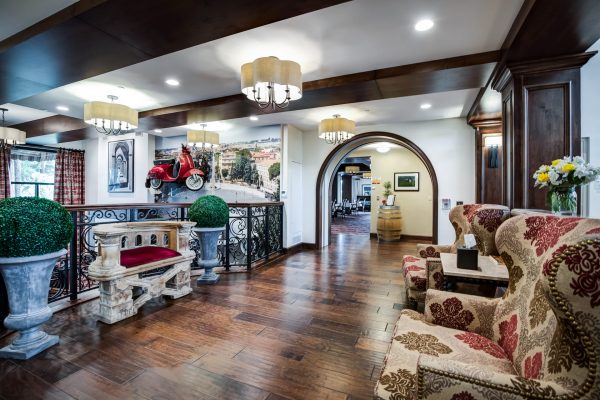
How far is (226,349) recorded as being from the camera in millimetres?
2137

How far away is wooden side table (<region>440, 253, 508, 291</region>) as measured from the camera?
6.40ft

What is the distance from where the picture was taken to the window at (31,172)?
22.7 ft

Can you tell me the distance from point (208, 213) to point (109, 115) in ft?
6.03

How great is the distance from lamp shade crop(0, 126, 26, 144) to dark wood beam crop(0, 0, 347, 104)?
123 inches

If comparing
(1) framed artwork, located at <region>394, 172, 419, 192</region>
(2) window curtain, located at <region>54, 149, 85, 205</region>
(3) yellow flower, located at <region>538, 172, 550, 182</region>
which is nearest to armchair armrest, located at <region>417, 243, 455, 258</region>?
(3) yellow flower, located at <region>538, 172, 550, 182</region>

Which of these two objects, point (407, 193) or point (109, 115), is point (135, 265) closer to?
point (109, 115)

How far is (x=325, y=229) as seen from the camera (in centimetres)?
662

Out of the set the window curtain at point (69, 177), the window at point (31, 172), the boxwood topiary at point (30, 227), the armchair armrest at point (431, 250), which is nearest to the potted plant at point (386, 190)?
the armchair armrest at point (431, 250)

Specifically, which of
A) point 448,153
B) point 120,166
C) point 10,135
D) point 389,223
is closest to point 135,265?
point 10,135

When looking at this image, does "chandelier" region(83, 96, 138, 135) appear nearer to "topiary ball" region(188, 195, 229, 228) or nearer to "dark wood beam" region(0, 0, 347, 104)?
"dark wood beam" region(0, 0, 347, 104)

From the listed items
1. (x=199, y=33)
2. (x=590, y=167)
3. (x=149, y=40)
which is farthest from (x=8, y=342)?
(x=590, y=167)

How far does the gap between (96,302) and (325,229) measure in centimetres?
462

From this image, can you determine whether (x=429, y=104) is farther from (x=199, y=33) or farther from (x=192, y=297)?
(x=192, y=297)

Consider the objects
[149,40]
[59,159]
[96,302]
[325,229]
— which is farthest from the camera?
[59,159]
